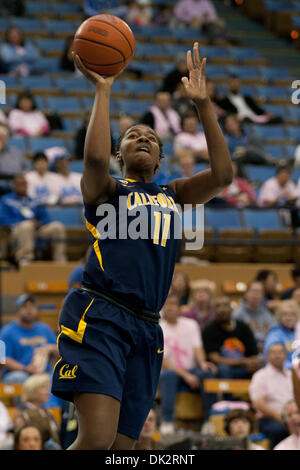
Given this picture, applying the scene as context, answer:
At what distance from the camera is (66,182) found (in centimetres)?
931

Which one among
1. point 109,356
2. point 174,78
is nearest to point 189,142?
point 174,78

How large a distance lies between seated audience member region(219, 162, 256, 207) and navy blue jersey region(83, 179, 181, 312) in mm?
6096

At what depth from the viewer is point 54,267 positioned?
8.50m

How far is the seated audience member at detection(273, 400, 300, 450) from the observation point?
570 cm

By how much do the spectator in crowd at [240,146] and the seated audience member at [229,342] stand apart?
3486 millimetres

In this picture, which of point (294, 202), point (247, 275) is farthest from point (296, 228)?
point (247, 275)

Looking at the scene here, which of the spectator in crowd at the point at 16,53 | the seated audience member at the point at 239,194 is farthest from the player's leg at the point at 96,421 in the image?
the spectator in crowd at the point at 16,53

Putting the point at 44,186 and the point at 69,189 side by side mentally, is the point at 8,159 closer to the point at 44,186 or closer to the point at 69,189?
the point at 44,186

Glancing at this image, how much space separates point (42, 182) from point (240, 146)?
3052 millimetres

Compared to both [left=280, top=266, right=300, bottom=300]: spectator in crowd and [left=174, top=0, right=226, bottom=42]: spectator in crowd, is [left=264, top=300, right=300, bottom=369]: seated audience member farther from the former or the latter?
[left=174, top=0, right=226, bottom=42]: spectator in crowd

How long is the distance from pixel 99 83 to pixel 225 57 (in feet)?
35.4

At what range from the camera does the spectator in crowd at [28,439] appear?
533cm

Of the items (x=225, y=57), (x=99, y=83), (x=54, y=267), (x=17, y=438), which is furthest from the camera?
(x=225, y=57)

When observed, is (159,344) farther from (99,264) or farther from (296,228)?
(296,228)
